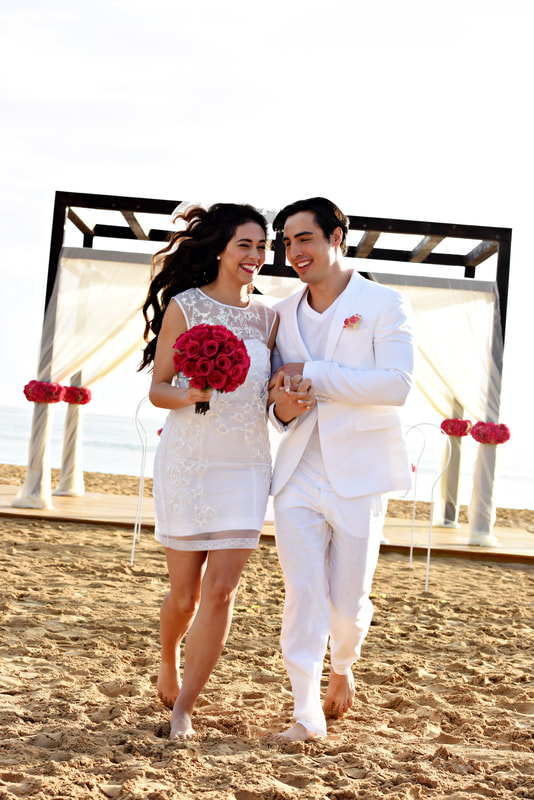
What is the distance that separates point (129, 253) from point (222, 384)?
7218 millimetres

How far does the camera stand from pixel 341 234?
3361 mm

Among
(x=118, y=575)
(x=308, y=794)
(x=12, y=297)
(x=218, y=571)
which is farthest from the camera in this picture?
(x=12, y=297)

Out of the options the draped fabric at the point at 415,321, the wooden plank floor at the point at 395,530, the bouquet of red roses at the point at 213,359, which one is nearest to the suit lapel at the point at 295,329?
the bouquet of red roses at the point at 213,359

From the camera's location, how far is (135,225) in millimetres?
10008

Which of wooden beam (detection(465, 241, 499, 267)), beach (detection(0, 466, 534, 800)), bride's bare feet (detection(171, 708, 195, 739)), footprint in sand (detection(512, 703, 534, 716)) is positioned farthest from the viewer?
wooden beam (detection(465, 241, 499, 267))

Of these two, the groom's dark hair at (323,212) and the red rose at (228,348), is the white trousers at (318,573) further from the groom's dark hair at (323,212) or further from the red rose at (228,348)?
the groom's dark hair at (323,212)

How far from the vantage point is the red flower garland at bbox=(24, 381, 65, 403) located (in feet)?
30.7

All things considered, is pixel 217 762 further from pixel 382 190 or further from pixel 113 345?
pixel 382 190

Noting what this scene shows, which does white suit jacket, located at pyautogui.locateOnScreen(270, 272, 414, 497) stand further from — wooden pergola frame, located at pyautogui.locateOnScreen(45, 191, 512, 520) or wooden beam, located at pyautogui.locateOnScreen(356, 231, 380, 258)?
wooden beam, located at pyautogui.locateOnScreen(356, 231, 380, 258)

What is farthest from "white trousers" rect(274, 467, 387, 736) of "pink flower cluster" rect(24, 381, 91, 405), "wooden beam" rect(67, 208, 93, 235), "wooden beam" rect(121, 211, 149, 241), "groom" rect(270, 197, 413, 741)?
"wooden beam" rect(67, 208, 93, 235)

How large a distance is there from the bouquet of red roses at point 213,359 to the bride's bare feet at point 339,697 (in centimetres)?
138

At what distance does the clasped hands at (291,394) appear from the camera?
3072mm

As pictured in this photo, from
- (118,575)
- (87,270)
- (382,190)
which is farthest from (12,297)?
(118,575)

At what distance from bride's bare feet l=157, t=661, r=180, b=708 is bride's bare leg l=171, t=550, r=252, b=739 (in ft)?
0.77
